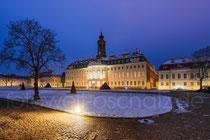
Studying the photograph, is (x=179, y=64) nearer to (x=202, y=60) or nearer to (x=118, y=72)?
(x=202, y=60)

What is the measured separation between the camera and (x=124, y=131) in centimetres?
552

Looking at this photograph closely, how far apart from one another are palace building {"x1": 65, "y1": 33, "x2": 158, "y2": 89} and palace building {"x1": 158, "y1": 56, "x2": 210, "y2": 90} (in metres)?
5.41

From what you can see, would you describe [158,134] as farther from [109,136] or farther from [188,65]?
[188,65]

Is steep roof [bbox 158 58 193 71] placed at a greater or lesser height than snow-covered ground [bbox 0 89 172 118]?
greater

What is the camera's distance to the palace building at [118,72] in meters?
47.4

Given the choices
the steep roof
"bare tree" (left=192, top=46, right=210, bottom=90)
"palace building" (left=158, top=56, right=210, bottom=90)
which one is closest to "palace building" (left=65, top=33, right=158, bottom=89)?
"palace building" (left=158, top=56, right=210, bottom=90)

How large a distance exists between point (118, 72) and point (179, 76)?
74.8ft

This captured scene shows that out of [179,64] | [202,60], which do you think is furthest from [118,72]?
[202,60]

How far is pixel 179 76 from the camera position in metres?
42.6

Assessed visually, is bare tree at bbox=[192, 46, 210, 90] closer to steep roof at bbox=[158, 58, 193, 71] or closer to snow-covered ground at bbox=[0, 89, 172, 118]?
steep roof at bbox=[158, 58, 193, 71]

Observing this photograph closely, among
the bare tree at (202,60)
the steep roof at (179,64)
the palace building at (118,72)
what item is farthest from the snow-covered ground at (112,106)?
the steep roof at (179,64)

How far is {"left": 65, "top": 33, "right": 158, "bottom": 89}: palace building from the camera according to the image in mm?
47438

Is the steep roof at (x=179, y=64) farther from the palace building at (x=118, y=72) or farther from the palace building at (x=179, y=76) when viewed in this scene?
the palace building at (x=118, y=72)

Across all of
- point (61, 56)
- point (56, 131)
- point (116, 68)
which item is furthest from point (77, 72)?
point (56, 131)
